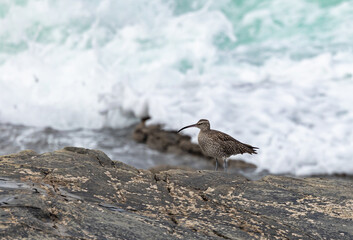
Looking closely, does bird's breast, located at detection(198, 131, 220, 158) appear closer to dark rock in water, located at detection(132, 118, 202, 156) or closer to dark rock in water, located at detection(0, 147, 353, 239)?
dark rock in water, located at detection(0, 147, 353, 239)

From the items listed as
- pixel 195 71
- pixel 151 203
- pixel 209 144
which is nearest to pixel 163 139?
pixel 209 144

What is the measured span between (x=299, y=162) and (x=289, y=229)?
25.1 ft

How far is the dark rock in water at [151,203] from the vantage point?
369cm

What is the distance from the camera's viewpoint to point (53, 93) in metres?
17.1

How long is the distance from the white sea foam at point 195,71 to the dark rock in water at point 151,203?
6.54 m

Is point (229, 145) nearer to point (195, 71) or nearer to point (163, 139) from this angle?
point (163, 139)

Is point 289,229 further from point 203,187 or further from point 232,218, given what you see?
point 203,187

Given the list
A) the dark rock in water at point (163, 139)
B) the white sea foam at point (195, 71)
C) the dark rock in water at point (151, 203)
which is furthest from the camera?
the white sea foam at point (195, 71)

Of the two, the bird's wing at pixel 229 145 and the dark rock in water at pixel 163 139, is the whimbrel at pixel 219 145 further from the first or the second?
the dark rock in water at pixel 163 139

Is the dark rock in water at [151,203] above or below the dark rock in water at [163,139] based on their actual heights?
below

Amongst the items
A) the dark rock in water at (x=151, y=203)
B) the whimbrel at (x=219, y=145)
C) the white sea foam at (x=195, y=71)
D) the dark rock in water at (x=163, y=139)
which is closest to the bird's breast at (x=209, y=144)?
the whimbrel at (x=219, y=145)

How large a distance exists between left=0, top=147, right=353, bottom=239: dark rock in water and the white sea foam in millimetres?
6541

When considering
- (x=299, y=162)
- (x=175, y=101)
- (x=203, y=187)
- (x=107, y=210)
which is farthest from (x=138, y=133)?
(x=107, y=210)

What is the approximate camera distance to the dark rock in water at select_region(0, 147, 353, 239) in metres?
3.69
